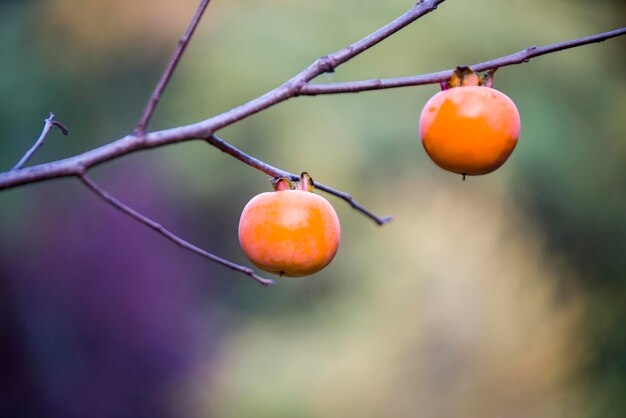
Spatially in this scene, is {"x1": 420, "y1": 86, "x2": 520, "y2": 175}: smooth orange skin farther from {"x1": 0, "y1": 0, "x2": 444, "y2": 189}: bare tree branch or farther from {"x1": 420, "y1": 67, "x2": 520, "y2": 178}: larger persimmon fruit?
{"x1": 0, "y1": 0, "x2": 444, "y2": 189}: bare tree branch

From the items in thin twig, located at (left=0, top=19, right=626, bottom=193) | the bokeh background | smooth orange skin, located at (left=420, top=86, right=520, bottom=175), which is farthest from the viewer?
the bokeh background

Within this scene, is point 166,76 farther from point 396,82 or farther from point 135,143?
point 396,82

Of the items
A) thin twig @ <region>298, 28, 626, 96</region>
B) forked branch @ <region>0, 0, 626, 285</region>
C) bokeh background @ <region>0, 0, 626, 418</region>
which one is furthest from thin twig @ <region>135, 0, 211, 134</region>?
bokeh background @ <region>0, 0, 626, 418</region>

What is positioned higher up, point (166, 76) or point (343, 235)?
point (343, 235)

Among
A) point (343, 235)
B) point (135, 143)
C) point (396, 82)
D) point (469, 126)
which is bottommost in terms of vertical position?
point (135, 143)

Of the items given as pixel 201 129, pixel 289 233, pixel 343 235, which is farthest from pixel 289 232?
pixel 343 235

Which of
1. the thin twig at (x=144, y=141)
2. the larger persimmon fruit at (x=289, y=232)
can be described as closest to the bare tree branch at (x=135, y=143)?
the thin twig at (x=144, y=141)

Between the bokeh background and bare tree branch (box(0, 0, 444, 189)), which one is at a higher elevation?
the bokeh background
